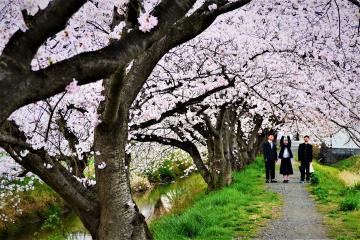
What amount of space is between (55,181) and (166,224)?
15.9ft

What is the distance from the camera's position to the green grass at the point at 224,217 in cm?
947

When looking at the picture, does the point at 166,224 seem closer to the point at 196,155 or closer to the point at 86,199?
the point at 86,199

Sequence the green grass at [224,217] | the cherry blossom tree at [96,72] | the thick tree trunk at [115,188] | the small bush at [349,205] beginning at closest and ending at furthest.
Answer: the cherry blossom tree at [96,72]
the thick tree trunk at [115,188]
the green grass at [224,217]
the small bush at [349,205]

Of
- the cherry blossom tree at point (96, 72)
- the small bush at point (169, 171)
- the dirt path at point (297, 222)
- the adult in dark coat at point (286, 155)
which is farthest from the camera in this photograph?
the small bush at point (169, 171)

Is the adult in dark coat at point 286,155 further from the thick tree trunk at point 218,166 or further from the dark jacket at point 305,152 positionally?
the thick tree trunk at point 218,166

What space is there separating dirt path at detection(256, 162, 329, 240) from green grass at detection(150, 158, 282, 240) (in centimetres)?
30

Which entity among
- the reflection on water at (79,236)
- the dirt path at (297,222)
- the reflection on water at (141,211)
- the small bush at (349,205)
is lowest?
the reflection on water at (79,236)

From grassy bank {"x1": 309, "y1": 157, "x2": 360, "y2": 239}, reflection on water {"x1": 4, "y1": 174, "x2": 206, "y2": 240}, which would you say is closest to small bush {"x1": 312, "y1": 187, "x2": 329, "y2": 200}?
grassy bank {"x1": 309, "y1": 157, "x2": 360, "y2": 239}

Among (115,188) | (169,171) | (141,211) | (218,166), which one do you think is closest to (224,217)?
(218,166)

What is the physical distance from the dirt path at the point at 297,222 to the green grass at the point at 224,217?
297 millimetres

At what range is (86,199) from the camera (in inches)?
249

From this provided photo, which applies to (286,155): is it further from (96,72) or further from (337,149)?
(337,149)

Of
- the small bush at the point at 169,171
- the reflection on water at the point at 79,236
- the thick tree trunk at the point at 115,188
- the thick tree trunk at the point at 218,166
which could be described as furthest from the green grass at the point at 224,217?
the small bush at the point at 169,171

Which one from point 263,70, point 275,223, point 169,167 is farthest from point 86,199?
point 169,167
